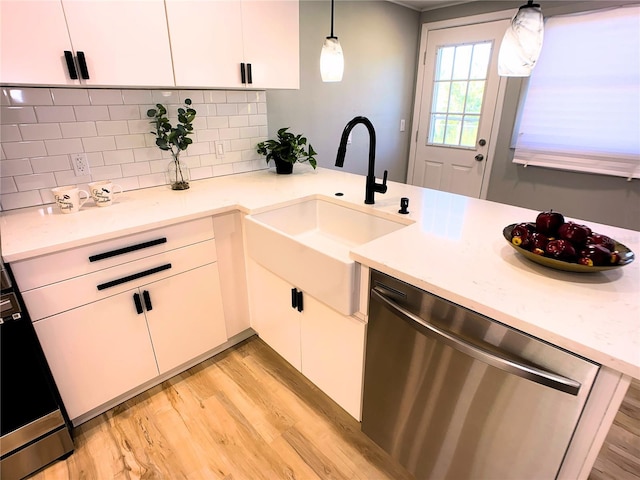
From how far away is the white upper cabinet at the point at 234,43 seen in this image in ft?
5.32

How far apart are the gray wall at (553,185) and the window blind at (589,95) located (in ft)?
0.28

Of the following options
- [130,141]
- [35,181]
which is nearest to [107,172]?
[130,141]

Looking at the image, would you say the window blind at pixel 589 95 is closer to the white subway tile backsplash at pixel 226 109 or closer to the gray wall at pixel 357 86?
the gray wall at pixel 357 86

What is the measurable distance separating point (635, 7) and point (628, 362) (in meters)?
2.91

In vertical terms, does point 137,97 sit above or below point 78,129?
above

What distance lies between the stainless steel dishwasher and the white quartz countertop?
0.06 m

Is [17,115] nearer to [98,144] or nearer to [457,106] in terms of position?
[98,144]

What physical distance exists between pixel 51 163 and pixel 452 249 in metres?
1.91

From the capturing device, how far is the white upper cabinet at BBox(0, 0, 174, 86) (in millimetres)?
1245

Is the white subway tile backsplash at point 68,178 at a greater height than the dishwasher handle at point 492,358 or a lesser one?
greater

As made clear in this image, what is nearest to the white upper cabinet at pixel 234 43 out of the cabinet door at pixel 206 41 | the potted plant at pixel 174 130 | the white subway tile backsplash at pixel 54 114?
the cabinet door at pixel 206 41

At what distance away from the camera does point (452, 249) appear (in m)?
1.18

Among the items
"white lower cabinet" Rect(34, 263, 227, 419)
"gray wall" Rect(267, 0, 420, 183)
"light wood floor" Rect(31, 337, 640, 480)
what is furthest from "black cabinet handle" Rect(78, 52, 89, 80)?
"light wood floor" Rect(31, 337, 640, 480)

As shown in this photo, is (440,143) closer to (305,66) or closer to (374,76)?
(374,76)
